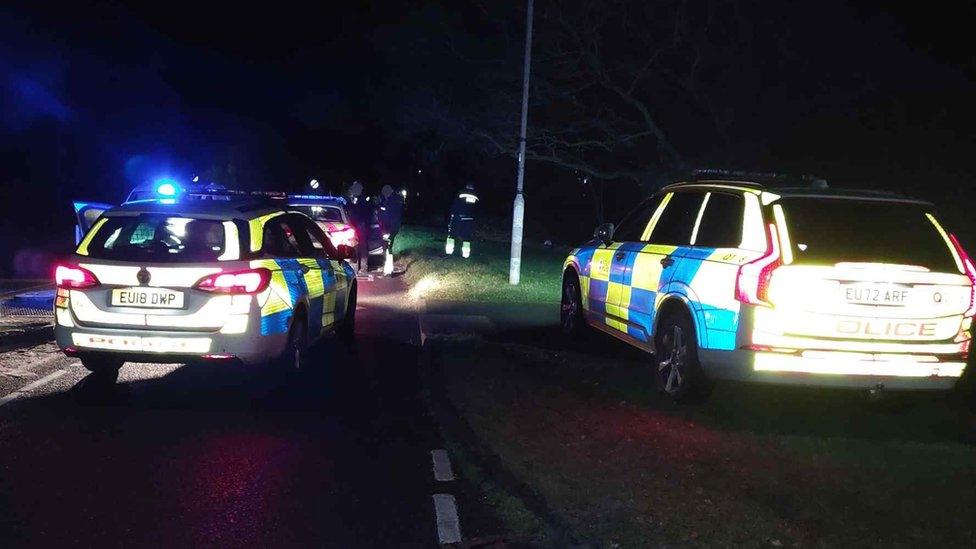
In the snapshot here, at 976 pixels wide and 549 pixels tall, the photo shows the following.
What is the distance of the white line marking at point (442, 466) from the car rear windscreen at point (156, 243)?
2.35 metres

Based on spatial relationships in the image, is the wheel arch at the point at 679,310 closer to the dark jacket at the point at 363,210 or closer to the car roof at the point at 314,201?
the car roof at the point at 314,201

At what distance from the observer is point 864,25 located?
16.9 meters

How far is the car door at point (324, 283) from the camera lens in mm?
8043

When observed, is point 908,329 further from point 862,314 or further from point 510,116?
point 510,116

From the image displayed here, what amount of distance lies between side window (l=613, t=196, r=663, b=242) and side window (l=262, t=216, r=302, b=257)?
3123 mm

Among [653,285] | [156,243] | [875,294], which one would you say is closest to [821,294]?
[875,294]

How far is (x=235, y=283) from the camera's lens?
21.8ft

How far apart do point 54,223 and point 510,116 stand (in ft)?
68.6

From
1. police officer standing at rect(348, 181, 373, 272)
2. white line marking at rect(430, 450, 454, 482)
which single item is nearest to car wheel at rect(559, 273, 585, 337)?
white line marking at rect(430, 450, 454, 482)

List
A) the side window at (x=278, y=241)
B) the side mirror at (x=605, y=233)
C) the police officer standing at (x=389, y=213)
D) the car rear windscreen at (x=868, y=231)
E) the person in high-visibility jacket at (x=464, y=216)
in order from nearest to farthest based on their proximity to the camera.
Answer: the car rear windscreen at (x=868, y=231), the side window at (x=278, y=241), the side mirror at (x=605, y=233), the person in high-visibility jacket at (x=464, y=216), the police officer standing at (x=389, y=213)

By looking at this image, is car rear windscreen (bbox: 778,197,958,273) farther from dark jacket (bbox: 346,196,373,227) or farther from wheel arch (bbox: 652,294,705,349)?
dark jacket (bbox: 346,196,373,227)

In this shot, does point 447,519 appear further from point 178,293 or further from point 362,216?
point 362,216

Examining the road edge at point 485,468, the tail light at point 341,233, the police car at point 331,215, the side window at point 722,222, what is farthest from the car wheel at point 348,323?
the tail light at point 341,233

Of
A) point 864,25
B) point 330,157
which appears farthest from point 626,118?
point 330,157
